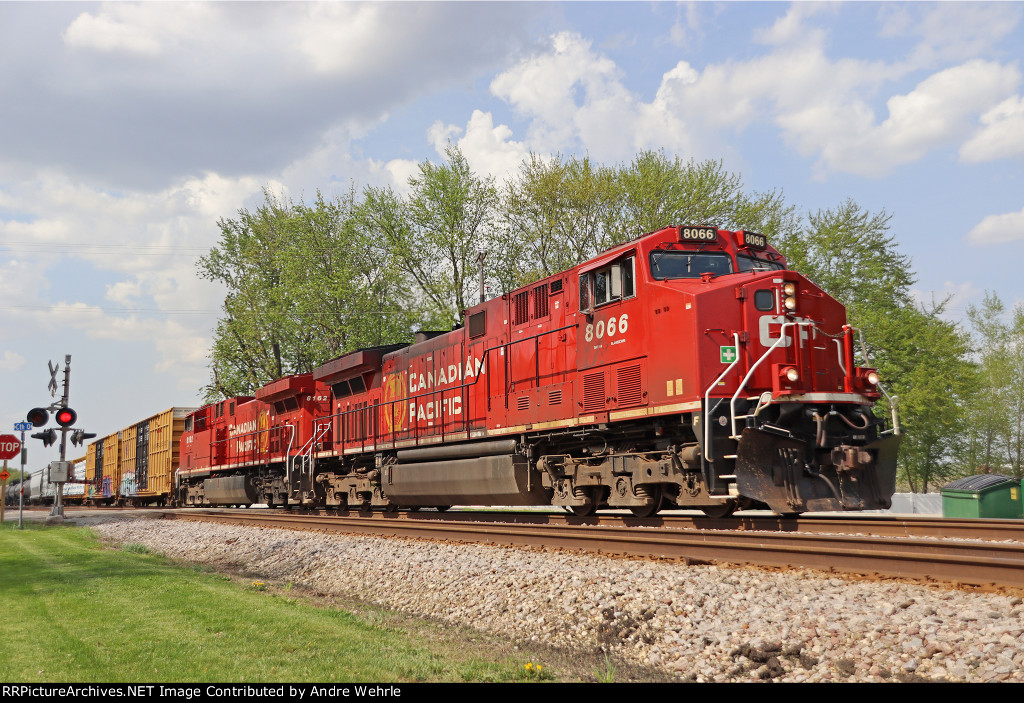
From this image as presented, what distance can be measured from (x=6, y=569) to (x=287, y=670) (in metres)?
8.36

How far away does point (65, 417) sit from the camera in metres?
25.5

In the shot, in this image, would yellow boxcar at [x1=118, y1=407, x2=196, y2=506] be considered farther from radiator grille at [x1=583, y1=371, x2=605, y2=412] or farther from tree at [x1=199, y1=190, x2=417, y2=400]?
radiator grille at [x1=583, y1=371, x2=605, y2=412]

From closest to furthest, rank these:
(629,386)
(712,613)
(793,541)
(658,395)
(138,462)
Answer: (712,613) < (793,541) < (658,395) < (629,386) < (138,462)

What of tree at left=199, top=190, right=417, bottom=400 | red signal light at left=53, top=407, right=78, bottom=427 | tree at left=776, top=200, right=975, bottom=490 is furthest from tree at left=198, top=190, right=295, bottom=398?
tree at left=776, top=200, right=975, bottom=490

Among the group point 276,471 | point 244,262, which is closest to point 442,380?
point 276,471

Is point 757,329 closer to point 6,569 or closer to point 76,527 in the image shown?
point 6,569

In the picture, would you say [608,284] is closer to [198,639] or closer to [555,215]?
[198,639]

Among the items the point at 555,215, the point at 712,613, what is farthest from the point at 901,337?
the point at 712,613

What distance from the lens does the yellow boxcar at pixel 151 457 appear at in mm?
34156

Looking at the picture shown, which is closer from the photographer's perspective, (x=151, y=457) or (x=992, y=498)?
(x=992, y=498)

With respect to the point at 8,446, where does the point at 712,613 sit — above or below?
below

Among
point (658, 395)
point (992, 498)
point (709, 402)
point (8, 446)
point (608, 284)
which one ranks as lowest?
point (992, 498)

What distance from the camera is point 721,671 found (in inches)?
210

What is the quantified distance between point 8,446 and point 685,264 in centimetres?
2120
